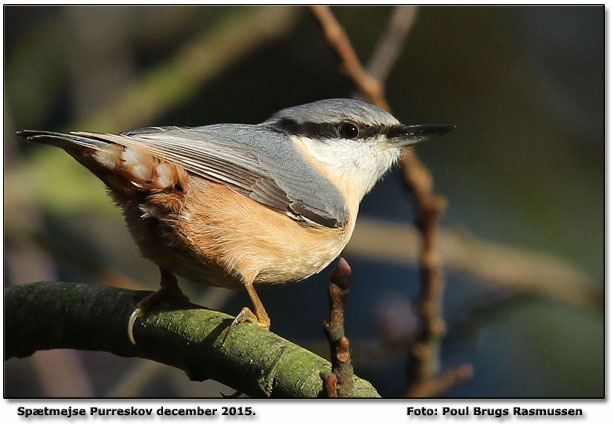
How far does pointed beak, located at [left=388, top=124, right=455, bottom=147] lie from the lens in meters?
2.76

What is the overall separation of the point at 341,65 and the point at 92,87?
6.79 feet

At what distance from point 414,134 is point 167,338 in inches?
48.1

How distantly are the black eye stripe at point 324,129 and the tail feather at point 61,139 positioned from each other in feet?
2.94

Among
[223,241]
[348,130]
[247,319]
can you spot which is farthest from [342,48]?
[247,319]

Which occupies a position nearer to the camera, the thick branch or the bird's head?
the thick branch

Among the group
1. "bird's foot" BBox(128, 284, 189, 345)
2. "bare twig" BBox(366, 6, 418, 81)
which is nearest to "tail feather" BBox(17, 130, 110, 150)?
"bird's foot" BBox(128, 284, 189, 345)

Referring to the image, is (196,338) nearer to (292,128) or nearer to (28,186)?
(292,128)

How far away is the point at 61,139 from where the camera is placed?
2.01 metres

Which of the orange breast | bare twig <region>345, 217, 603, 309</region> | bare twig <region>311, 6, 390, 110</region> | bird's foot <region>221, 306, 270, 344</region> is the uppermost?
bare twig <region>311, 6, 390, 110</region>

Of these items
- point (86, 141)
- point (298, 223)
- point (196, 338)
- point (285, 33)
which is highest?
point (285, 33)

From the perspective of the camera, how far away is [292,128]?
288 centimetres

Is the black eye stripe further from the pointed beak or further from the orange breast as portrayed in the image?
the orange breast

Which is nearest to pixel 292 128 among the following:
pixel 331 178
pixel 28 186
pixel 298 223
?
pixel 331 178
